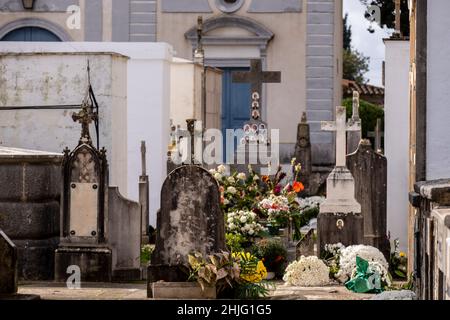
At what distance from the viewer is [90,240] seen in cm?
1411

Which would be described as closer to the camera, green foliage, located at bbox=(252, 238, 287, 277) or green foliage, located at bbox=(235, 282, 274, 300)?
green foliage, located at bbox=(235, 282, 274, 300)

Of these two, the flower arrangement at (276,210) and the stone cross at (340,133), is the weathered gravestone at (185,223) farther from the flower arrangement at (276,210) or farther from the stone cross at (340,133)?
the flower arrangement at (276,210)

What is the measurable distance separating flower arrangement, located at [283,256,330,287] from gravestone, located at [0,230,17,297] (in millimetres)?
4004

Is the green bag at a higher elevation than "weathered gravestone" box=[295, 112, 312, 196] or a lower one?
lower

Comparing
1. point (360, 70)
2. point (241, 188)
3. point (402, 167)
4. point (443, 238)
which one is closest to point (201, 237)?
point (443, 238)

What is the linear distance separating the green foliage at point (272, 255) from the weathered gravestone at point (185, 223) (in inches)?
135

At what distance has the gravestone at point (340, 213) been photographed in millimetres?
15414

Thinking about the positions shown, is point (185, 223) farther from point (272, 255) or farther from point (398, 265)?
point (398, 265)

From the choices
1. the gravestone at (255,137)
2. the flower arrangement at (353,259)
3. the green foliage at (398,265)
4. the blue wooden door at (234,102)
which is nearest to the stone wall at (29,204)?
the flower arrangement at (353,259)

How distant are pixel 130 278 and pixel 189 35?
16399 mm

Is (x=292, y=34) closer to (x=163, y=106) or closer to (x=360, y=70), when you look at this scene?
(x=163, y=106)

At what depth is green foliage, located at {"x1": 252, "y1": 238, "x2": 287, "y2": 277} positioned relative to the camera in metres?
15.2

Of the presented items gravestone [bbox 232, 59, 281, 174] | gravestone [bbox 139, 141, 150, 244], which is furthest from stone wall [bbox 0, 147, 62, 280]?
gravestone [bbox 232, 59, 281, 174]

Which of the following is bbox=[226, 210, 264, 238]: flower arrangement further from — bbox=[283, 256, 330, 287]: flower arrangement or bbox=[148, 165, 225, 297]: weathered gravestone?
bbox=[148, 165, 225, 297]: weathered gravestone
